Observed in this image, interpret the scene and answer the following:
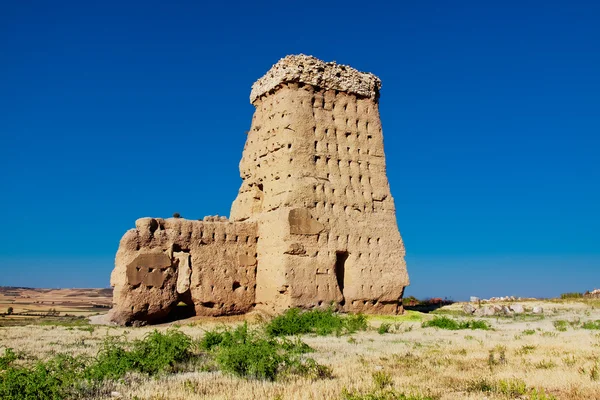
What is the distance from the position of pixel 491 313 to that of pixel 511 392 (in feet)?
56.5

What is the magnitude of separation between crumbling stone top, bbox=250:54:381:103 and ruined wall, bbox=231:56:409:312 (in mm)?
39

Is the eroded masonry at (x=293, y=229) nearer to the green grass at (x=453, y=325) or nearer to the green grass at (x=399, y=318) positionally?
the green grass at (x=399, y=318)

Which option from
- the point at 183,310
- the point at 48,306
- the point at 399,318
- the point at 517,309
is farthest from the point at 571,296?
the point at 48,306

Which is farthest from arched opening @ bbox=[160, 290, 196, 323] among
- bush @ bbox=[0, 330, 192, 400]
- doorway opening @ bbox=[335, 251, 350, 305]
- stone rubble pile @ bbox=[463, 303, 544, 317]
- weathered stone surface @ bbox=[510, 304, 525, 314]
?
weathered stone surface @ bbox=[510, 304, 525, 314]

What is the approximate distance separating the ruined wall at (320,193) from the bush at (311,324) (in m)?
1.65

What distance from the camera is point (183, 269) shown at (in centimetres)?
1769

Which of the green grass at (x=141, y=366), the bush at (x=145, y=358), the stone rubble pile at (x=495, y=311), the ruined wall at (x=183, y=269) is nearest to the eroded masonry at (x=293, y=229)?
the ruined wall at (x=183, y=269)

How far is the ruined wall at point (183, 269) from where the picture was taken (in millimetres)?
16828

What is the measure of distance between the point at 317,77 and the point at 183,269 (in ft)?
27.2

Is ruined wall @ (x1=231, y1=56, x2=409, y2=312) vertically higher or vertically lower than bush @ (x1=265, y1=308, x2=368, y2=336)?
higher

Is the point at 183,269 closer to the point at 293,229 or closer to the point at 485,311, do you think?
the point at 293,229

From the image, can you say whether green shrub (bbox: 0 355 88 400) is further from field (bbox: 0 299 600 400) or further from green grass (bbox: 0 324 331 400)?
field (bbox: 0 299 600 400)

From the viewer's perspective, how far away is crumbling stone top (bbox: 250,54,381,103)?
1942cm

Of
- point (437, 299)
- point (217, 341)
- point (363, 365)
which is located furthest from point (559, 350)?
point (437, 299)
